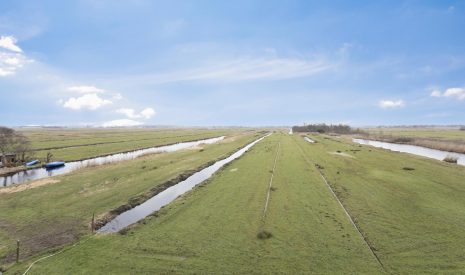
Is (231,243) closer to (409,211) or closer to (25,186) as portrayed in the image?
(409,211)

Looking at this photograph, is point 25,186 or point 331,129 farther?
point 331,129

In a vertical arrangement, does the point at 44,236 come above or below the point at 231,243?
below

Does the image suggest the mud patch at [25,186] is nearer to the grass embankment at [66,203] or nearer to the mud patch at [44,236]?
the grass embankment at [66,203]

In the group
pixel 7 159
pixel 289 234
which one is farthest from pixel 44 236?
pixel 7 159

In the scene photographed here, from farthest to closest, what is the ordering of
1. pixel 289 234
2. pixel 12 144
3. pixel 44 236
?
pixel 12 144 → pixel 44 236 → pixel 289 234

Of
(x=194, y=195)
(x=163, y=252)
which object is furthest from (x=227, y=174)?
(x=163, y=252)

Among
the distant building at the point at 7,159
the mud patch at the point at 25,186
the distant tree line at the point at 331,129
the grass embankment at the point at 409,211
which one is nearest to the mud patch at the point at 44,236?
the mud patch at the point at 25,186
